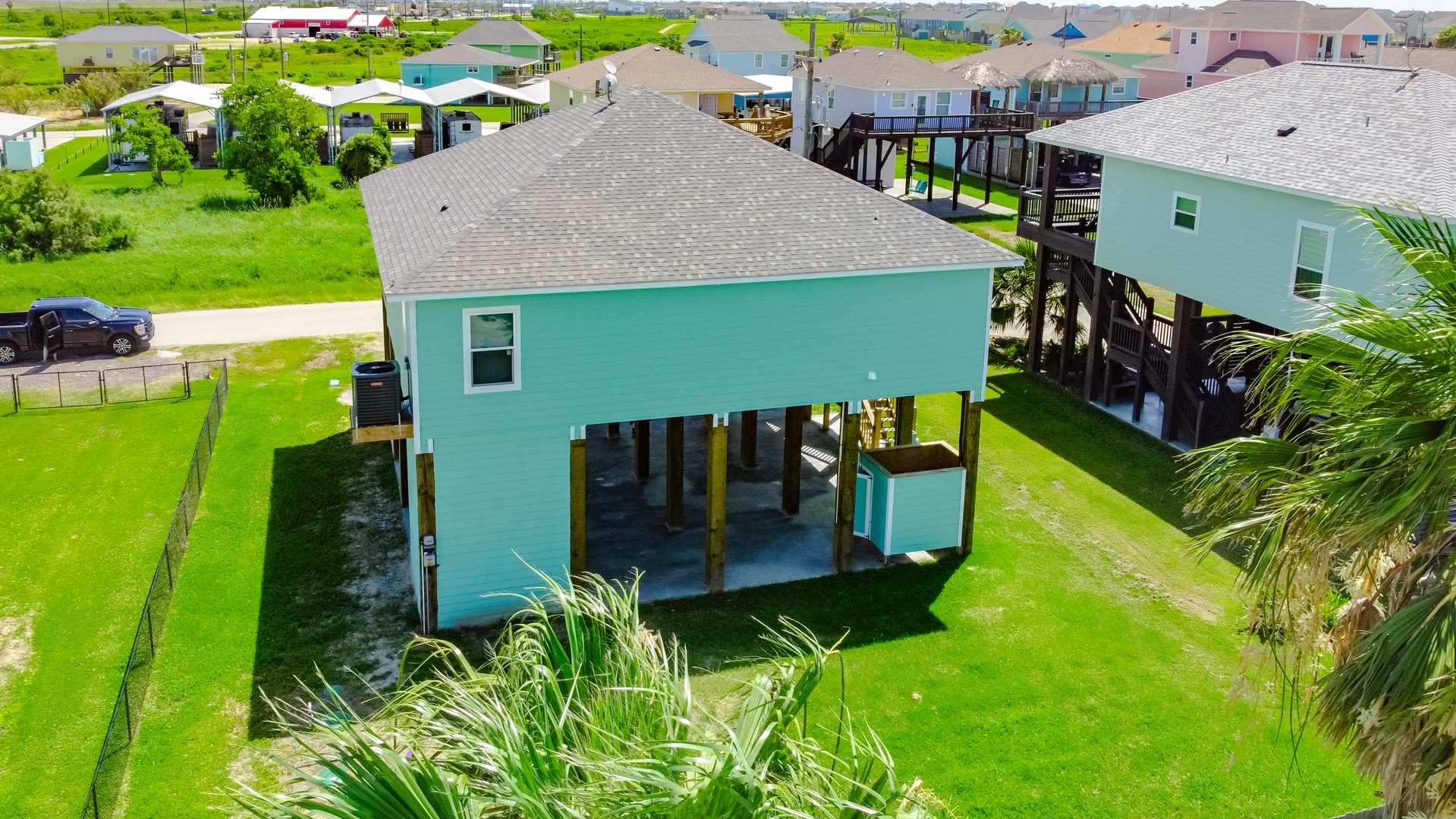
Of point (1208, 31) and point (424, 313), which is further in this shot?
point (1208, 31)

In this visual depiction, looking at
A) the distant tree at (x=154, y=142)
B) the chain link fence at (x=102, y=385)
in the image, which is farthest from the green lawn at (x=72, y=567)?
the distant tree at (x=154, y=142)

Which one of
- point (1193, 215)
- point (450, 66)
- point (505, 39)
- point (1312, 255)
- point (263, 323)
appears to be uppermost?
point (505, 39)

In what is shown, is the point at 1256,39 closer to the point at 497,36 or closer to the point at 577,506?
the point at 497,36

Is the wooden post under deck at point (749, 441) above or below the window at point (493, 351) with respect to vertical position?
below

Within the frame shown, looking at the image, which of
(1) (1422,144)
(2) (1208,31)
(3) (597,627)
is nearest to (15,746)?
(3) (597,627)

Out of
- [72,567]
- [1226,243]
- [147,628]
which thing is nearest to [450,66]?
[1226,243]

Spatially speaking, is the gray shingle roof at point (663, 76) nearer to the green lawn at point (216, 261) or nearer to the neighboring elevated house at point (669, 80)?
the neighboring elevated house at point (669, 80)

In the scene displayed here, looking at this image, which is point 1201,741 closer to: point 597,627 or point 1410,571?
point 1410,571
